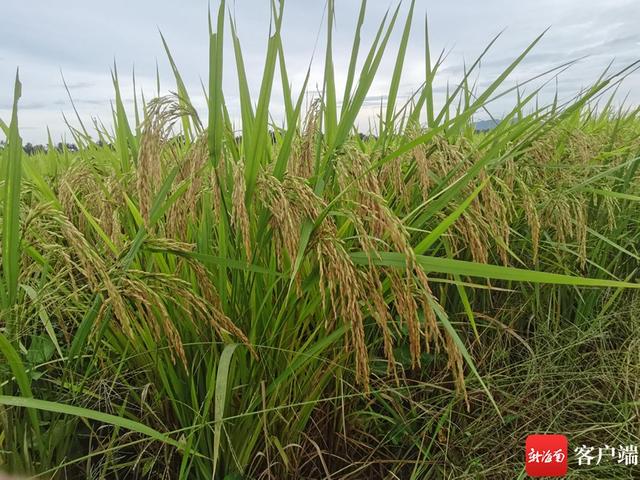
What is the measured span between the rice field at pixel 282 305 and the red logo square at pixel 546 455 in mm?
91

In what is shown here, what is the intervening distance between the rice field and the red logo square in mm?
91

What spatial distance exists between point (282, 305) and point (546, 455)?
3.08 feet

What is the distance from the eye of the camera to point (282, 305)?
1.31 metres

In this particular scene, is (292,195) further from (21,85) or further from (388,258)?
(21,85)

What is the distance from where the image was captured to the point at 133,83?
82.4 inches

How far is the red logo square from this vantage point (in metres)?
1.51

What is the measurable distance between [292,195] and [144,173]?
298mm

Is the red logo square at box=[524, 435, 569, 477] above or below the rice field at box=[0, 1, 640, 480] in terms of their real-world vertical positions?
below

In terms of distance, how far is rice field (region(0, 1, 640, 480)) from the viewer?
3.53 ft

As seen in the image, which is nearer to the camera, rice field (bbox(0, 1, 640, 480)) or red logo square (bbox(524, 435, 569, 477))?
rice field (bbox(0, 1, 640, 480))

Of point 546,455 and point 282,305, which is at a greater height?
point 282,305

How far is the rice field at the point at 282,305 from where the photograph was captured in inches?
42.3

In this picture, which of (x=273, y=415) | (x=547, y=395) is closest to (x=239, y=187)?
(x=273, y=415)

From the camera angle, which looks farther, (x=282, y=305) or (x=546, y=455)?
(x=546, y=455)
